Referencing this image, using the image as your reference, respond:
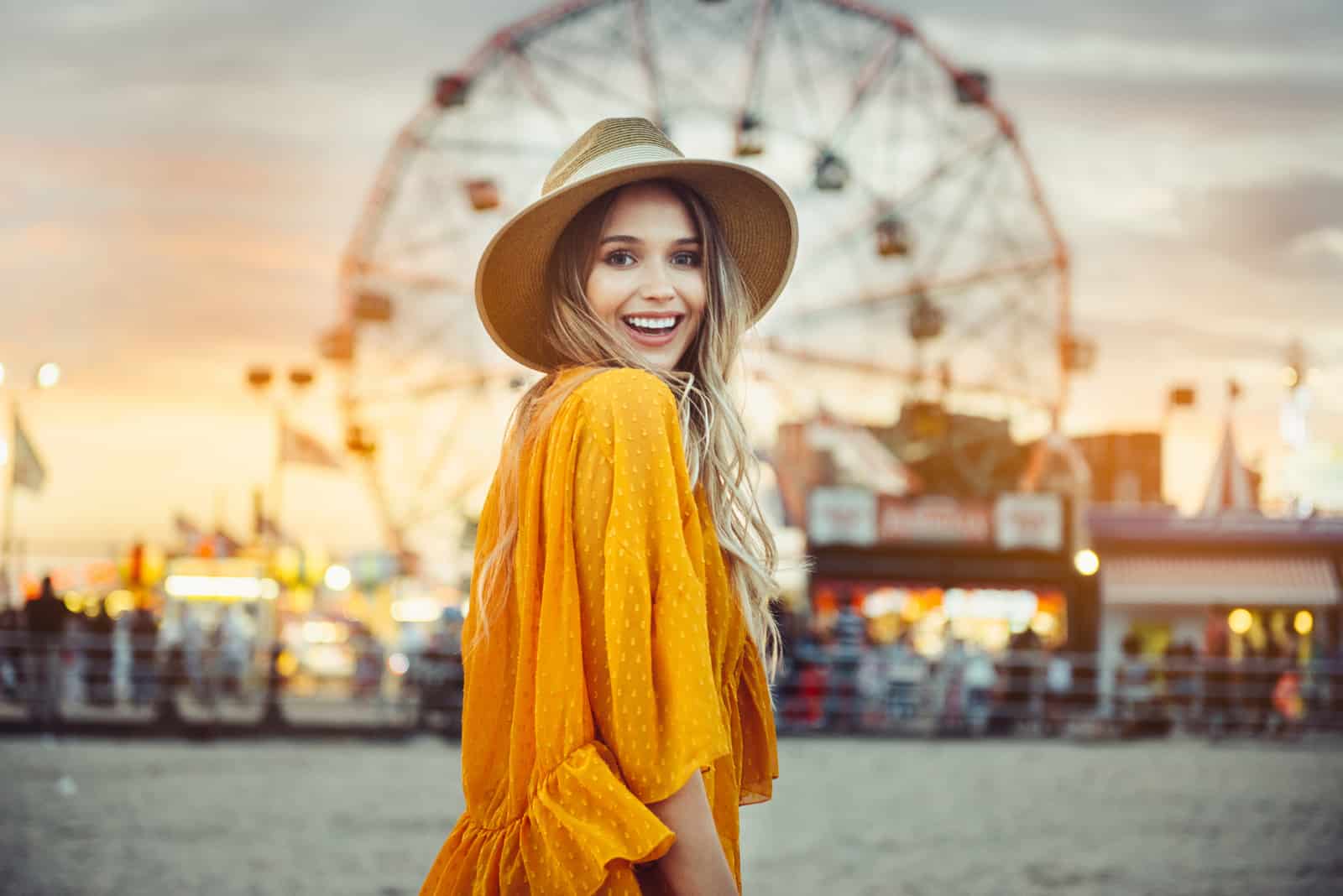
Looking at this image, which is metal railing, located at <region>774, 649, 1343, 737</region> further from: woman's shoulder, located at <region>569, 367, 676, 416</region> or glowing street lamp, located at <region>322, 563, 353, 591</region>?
woman's shoulder, located at <region>569, 367, 676, 416</region>

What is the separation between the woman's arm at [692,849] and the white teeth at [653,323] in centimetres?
57

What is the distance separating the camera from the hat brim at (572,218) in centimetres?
200

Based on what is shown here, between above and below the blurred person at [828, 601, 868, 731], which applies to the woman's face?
above

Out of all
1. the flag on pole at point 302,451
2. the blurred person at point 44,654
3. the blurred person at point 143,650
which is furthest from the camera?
the flag on pole at point 302,451

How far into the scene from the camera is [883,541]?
26.8 m

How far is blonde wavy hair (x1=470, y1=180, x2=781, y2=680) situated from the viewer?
1.92m

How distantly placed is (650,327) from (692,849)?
0.63 meters

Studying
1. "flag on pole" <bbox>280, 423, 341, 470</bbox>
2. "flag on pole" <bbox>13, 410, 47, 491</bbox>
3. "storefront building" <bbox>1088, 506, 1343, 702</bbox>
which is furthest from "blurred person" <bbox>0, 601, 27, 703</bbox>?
"storefront building" <bbox>1088, 506, 1343, 702</bbox>

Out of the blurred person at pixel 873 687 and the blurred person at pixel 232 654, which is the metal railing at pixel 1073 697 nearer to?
the blurred person at pixel 873 687

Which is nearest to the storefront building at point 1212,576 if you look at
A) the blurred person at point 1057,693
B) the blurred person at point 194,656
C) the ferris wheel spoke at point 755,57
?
the blurred person at point 1057,693

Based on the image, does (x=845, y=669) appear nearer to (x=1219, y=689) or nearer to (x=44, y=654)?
(x=1219, y=689)

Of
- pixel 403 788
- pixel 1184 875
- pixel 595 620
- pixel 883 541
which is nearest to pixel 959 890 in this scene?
pixel 1184 875

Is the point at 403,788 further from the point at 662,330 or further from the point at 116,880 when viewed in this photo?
the point at 662,330

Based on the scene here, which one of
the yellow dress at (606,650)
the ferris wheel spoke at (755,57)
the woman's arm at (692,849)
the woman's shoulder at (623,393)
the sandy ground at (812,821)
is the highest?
the ferris wheel spoke at (755,57)
